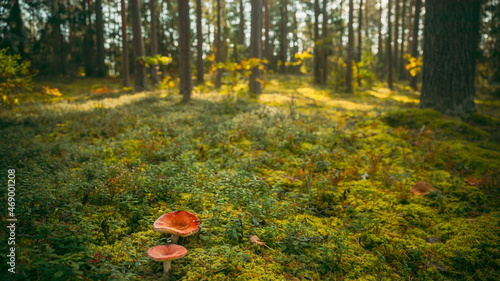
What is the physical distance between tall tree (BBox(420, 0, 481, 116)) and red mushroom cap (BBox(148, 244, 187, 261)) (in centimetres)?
859

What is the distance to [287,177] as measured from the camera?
5.07 m

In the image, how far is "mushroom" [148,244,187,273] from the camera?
252 centimetres

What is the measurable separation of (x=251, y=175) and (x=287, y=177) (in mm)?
685

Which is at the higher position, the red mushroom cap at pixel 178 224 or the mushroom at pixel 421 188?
the red mushroom cap at pixel 178 224

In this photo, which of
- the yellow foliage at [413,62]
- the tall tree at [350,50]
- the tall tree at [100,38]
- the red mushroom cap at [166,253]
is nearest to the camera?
the red mushroom cap at [166,253]

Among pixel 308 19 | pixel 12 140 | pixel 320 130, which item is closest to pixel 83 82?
pixel 12 140

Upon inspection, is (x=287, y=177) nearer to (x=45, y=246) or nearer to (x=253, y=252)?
(x=253, y=252)

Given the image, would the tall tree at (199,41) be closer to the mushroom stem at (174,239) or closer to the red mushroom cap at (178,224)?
the red mushroom cap at (178,224)

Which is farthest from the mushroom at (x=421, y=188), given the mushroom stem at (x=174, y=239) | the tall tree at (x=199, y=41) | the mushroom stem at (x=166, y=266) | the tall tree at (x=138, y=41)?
the tall tree at (x=199, y=41)

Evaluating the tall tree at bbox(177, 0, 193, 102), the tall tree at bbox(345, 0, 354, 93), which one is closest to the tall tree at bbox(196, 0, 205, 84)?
the tall tree at bbox(177, 0, 193, 102)

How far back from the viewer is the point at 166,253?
8.59ft

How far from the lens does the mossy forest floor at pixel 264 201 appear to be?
2.78m

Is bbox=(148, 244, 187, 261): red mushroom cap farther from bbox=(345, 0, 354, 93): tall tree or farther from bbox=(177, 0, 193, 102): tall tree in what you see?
bbox=(345, 0, 354, 93): tall tree

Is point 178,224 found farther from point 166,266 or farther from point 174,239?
point 166,266
